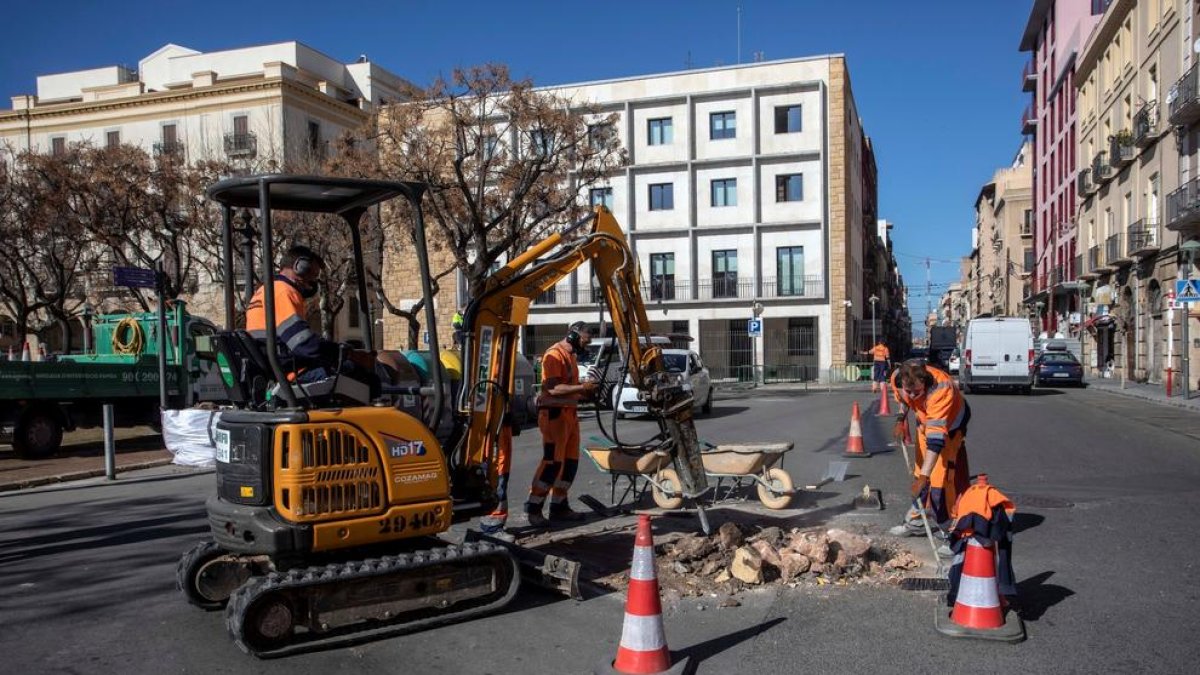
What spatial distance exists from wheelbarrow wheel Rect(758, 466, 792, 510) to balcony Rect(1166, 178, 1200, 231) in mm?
23840

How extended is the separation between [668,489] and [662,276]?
36.9 m

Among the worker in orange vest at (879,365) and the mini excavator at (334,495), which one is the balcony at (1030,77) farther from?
the mini excavator at (334,495)

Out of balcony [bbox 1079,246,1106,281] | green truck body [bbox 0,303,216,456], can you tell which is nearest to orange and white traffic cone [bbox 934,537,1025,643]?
green truck body [bbox 0,303,216,456]

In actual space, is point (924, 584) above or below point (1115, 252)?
below

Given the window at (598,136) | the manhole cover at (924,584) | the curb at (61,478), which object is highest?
the window at (598,136)

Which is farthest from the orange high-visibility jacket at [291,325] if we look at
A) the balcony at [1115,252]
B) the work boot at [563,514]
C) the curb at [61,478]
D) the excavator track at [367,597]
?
the balcony at [1115,252]

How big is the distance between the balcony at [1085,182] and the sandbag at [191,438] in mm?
39870

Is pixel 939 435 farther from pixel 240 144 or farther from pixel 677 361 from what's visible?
pixel 240 144

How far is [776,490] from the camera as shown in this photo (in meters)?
8.87

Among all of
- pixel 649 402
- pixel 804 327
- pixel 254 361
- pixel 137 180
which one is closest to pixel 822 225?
pixel 804 327

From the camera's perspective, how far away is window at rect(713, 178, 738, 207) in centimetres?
4397

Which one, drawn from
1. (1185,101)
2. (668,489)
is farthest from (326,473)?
(1185,101)

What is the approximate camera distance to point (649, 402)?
7.42 metres

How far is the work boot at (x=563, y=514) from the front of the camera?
8555 mm
